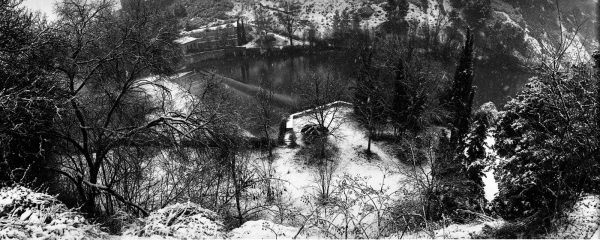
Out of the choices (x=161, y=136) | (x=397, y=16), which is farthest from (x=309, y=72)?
(x=397, y=16)

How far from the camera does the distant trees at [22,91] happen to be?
8359 mm

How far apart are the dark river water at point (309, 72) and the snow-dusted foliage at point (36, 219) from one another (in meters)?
41.1

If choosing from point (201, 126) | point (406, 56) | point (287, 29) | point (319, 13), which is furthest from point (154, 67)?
point (319, 13)

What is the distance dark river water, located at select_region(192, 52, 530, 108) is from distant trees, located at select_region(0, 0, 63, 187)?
38661 millimetres

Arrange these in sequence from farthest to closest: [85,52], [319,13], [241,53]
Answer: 1. [319,13]
2. [241,53]
3. [85,52]

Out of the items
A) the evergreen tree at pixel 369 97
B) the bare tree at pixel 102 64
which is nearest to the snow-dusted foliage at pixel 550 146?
the bare tree at pixel 102 64

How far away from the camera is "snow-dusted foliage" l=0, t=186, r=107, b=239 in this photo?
A: 6473 mm

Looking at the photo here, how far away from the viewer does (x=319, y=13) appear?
95.2 meters

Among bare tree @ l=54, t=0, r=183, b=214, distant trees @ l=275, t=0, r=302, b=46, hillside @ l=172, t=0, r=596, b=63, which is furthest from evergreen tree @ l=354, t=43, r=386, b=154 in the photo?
hillside @ l=172, t=0, r=596, b=63

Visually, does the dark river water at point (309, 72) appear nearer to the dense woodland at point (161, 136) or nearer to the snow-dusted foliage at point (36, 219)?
the dense woodland at point (161, 136)

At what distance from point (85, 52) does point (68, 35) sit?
71cm

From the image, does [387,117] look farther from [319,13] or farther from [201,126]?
[319,13]

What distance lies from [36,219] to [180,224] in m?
2.62

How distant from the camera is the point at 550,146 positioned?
1109cm
